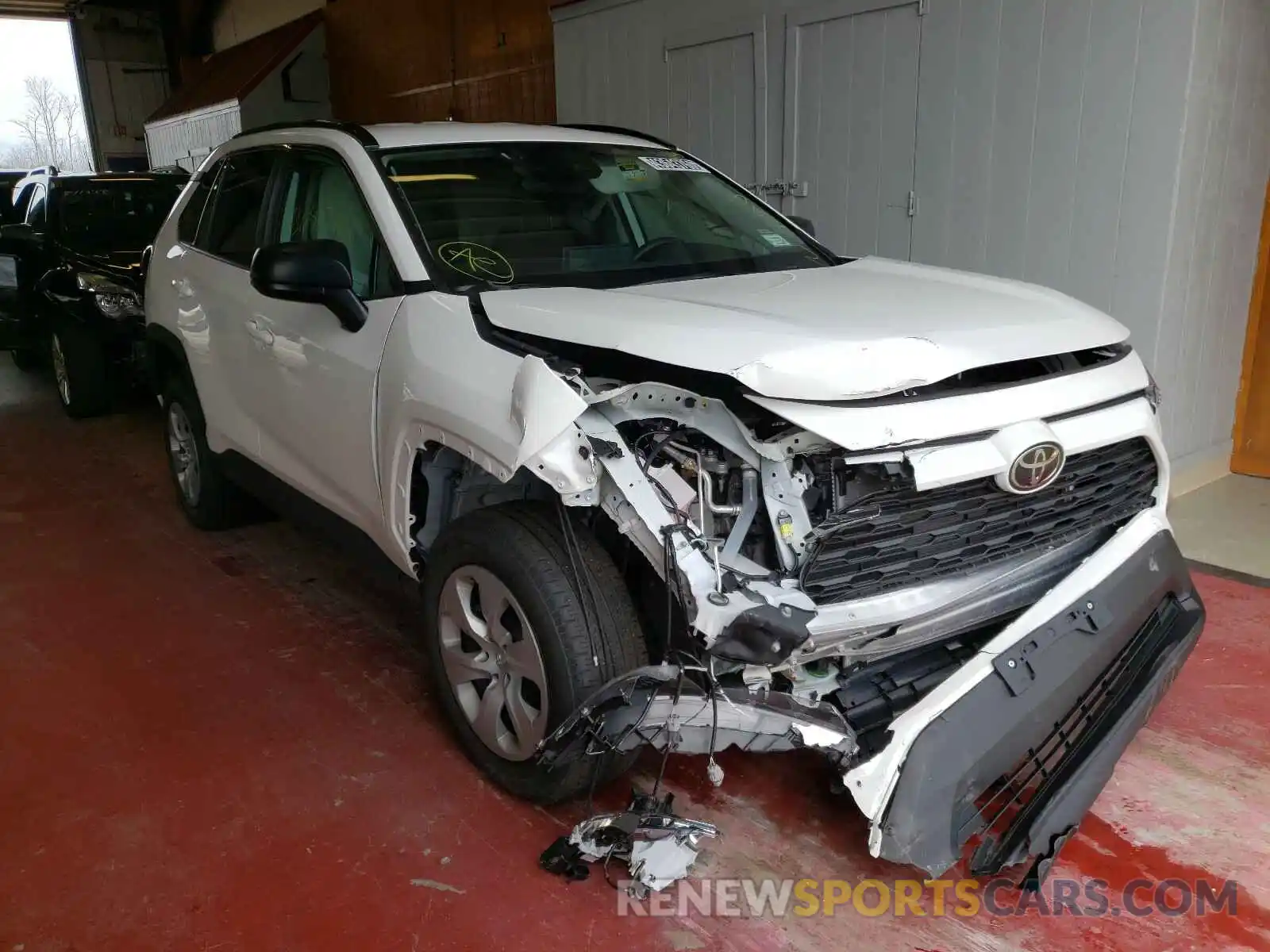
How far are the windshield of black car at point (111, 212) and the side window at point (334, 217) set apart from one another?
4323 mm

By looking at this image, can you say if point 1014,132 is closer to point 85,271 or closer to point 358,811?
point 358,811

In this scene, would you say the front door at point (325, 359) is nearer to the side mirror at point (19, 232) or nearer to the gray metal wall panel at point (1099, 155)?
the gray metal wall panel at point (1099, 155)

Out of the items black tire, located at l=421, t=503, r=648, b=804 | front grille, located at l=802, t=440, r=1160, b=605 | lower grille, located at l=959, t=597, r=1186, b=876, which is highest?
front grille, located at l=802, t=440, r=1160, b=605

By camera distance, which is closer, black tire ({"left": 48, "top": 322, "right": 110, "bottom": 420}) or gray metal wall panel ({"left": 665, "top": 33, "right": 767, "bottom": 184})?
gray metal wall panel ({"left": 665, "top": 33, "right": 767, "bottom": 184})

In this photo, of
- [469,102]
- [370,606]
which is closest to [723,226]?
[370,606]

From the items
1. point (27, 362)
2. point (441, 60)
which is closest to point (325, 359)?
point (27, 362)

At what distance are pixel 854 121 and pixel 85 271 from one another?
5125 millimetres

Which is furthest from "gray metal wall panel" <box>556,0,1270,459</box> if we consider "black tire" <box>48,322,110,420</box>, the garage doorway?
"black tire" <box>48,322,110,420</box>

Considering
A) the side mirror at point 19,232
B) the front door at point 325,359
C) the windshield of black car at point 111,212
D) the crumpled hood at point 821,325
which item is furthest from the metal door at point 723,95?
the side mirror at point 19,232

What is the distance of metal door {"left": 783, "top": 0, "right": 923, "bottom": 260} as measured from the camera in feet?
16.8

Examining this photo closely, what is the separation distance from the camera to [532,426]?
6.93 ft

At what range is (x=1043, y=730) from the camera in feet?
7.42

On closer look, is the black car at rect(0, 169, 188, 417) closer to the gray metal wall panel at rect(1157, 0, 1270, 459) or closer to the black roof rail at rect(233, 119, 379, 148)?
the black roof rail at rect(233, 119, 379, 148)

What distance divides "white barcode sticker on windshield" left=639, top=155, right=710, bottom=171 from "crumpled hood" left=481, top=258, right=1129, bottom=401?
2.94 feet
